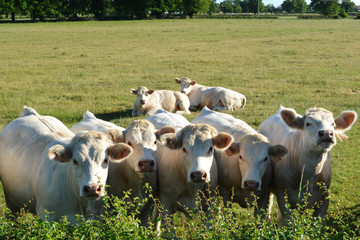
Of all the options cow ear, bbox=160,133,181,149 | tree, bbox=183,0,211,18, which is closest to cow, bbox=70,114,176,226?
cow ear, bbox=160,133,181,149

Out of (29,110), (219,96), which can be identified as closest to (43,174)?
(29,110)

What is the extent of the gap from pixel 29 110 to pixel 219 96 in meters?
8.11

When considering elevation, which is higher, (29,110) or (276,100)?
(29,110)

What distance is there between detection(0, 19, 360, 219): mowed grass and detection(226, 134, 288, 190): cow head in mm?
997

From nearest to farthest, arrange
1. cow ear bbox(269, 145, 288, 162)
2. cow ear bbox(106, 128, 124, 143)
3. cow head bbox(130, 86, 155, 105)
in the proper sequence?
cow ear bbox(269, 145, 288, 162) → cow ear bbox(106, 128, 124, 143) → cow head bbox(130, 86, 155, 105)

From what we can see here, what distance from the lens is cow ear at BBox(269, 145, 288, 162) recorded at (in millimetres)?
6098

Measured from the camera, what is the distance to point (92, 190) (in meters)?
5.11

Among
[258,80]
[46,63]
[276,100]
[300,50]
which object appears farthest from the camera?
[300,50]

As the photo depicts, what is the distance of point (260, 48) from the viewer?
3069cm

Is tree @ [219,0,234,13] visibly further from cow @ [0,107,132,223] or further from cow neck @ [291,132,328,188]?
cow @ [0,107,132,223]

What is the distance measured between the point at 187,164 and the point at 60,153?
1.51m

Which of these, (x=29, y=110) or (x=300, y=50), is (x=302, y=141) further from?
(x=300, y=50)

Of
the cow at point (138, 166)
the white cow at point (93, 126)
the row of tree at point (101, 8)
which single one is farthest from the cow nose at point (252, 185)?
the row of tree at point (101, 8)

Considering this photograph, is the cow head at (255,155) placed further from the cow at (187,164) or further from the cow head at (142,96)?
the cow head at (142,96)
